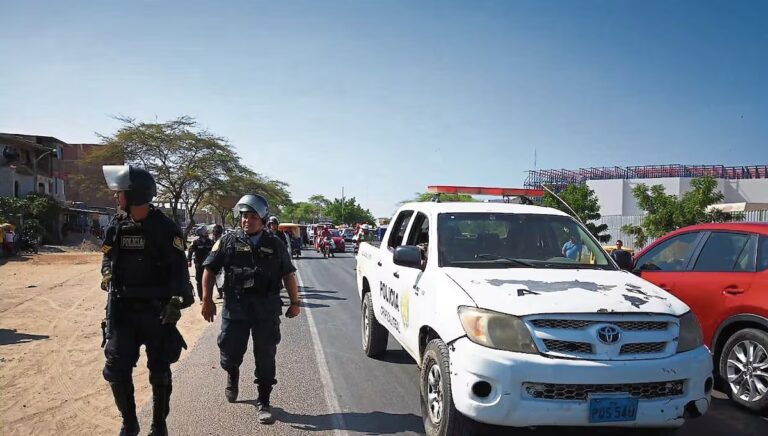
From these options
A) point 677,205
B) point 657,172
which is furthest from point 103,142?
point 657,172

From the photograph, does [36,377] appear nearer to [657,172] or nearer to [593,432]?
[593,432]

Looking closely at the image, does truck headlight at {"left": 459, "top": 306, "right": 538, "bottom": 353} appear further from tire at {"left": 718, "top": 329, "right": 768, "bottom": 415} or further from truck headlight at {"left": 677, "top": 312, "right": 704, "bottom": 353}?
tire at {"left": 718, "top": 329, "right": 768, "bottom": 415}

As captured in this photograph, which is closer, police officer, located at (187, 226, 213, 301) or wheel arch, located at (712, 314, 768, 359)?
wheel arch, located at (712, 314, 768, 359)

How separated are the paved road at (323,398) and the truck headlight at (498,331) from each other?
1181 mm

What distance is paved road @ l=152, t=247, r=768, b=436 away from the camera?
4.54 meters

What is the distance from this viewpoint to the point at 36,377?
245 inches

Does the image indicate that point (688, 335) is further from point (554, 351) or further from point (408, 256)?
point (408, 256)

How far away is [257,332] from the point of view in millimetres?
4766

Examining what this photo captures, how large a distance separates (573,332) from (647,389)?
0.59 metres

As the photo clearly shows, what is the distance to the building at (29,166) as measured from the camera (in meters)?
41.7

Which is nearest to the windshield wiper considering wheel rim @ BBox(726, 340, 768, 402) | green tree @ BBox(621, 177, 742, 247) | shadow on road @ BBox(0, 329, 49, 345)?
wheel rim @ BBox(726, 340, 768, 402)

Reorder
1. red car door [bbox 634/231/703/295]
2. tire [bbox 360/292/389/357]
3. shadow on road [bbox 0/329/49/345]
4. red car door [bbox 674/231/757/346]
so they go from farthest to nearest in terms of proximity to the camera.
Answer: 1. shadow on road [bbox 0/329/49/345]
2. tire [bbox 360/292/389/357]
3. red car door [bbox 634/231/703/295]
4. red car door [bbox 674/231/757/346]

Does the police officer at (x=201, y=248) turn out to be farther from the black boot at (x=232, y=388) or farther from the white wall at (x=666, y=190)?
the white wall at (x=666, y=190)

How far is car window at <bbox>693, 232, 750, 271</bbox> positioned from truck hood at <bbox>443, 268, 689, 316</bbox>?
5.10 ft
